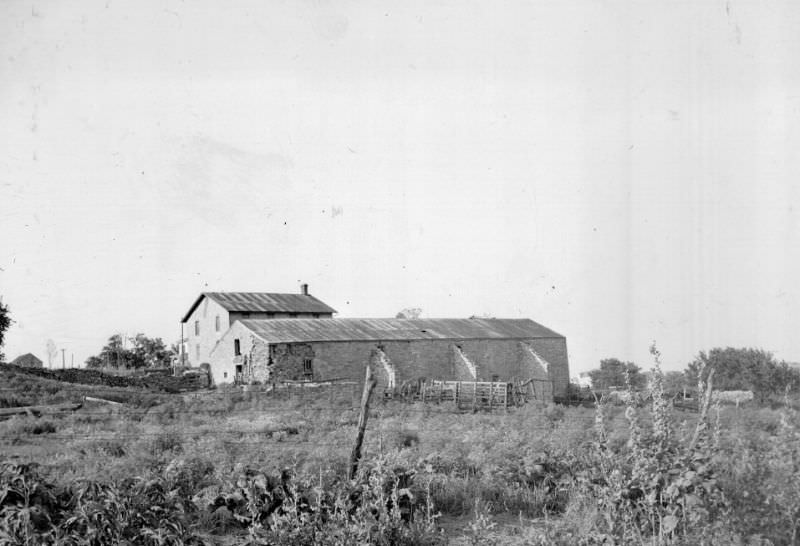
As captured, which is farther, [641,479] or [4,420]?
[4,420]

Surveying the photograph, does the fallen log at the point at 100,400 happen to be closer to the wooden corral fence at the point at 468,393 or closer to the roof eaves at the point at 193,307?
the wooden corral fence at the point at 468,393

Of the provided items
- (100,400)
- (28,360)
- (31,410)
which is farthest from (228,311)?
(28,360)

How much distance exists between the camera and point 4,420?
20.0 metres

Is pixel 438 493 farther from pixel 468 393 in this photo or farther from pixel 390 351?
pixel 390 351

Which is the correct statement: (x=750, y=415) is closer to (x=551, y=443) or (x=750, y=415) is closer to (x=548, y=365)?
(x=551, y=443)

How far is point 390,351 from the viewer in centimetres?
3812

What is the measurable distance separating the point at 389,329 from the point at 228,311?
38.7ft

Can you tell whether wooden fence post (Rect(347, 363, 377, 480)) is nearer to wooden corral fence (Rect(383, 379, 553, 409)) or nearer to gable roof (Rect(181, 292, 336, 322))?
wooden corral fence (Rect(383, 379, 553, 409))

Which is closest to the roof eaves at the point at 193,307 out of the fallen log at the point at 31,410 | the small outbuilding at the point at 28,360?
the fallen log at the point at 31,410

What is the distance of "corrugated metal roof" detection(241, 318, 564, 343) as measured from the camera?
118 ft

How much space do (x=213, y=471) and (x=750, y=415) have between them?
13.8m

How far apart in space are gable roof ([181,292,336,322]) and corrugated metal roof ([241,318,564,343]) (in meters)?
8.05

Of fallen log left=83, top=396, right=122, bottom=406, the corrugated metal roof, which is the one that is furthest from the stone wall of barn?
fallen log left=83, top=396, right=122, bottom=406

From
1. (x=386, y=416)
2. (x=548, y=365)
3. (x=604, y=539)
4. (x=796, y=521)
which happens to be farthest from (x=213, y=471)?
(x=548, y=365)
